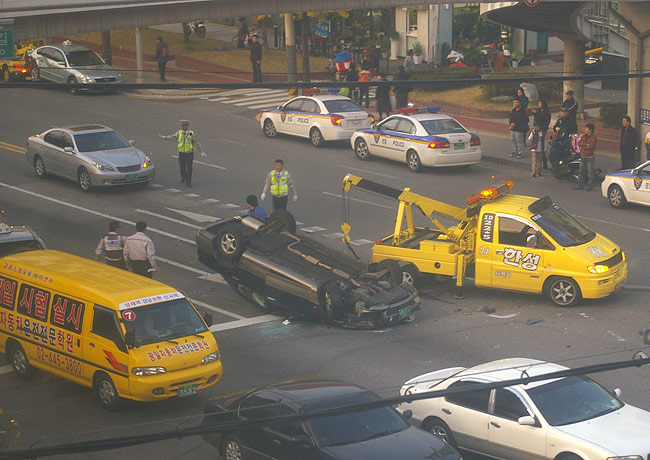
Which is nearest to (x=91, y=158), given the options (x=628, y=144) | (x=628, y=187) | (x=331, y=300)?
(x=331, y=300)

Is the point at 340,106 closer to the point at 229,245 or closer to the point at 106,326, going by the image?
the point at 229,245

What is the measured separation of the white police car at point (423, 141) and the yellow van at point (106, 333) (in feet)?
47.3

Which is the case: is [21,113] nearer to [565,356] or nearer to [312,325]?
[312,325]

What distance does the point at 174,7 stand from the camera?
96.1 feet

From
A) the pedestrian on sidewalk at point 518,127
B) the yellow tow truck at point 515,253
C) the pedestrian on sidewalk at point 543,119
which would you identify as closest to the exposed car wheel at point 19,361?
the yellow tow truck at point 515,253

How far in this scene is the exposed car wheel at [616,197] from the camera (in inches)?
938

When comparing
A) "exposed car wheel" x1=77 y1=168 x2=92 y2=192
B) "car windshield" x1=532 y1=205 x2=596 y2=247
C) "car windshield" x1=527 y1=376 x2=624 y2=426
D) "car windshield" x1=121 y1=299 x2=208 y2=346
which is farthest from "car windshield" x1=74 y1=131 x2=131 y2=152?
"car windshield" x1=527 y1=376 x2=624 y2=426

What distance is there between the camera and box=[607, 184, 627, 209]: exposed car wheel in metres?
23.8

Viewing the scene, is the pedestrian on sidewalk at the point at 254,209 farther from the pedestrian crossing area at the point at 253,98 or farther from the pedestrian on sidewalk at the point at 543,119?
the pedestrian crossing area at the point at 253,98

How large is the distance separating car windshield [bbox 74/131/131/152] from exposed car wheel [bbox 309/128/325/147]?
6.75 m

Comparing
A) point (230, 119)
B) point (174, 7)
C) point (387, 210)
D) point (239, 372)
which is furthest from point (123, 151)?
point (239, 372)

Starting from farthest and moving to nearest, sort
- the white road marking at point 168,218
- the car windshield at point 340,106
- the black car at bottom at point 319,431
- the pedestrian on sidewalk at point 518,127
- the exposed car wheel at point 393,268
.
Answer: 1. the car windshield at point 340,106
2. the pedestrian on sidewalk at point 518,127
3. the white road marking at point 168,218
4. the exposed car wheel at point 393,268
5. the black car at bottom at point 319,431

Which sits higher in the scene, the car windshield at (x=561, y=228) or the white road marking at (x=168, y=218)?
the car windshield at (x=561, y=228)

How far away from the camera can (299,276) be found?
16781mm
